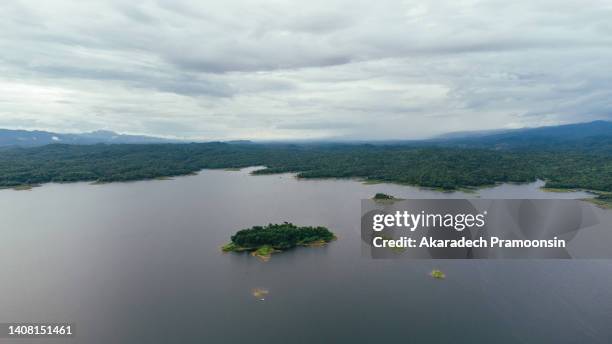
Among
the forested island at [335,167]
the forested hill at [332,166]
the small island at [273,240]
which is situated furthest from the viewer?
the forested hill at [332,166]

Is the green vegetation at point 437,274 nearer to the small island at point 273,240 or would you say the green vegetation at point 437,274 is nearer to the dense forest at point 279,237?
the small island at point 273,240

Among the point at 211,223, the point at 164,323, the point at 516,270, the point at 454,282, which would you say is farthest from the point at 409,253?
the point at 211,223

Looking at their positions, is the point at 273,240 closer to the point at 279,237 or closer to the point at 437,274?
the point at 279,237

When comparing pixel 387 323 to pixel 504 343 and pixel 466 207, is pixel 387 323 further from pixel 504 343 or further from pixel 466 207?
pixel 466 207

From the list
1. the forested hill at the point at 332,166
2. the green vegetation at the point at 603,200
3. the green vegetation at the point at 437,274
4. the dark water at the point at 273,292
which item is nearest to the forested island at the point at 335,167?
the forested hill at the point at 332,166

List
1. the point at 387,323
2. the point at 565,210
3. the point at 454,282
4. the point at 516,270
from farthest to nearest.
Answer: the point at 565,210 < the point at 516,270 < the point at 454,282 < the point at 387,323

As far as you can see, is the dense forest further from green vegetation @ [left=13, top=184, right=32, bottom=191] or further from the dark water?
green vegetation @ [left=13, top=184, right=32, bottom=191]

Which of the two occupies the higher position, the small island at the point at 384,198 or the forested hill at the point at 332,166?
the forested hill at the point at 332,166
